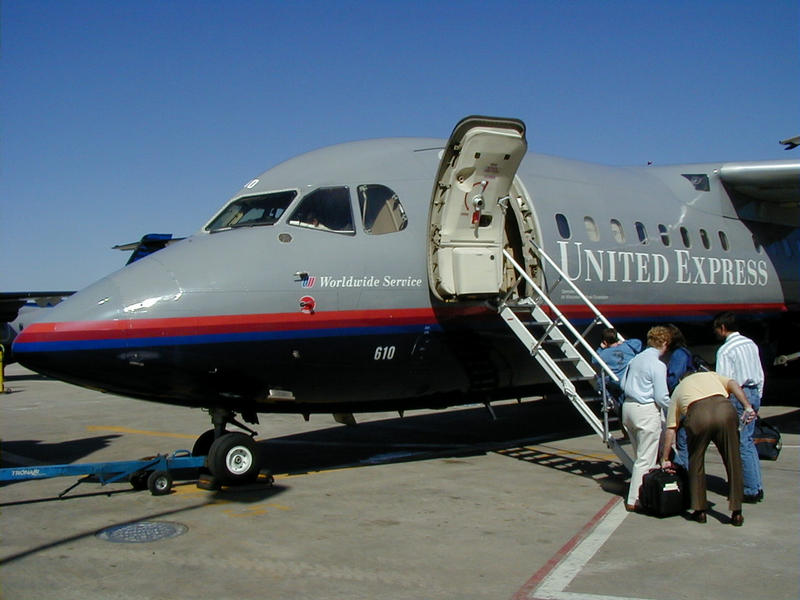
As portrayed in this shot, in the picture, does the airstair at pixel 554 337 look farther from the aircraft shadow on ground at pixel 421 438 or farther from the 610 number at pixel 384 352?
the aircraft shadow on ground at pixel 421 438

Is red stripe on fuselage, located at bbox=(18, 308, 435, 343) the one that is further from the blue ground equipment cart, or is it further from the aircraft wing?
the aircraft wing

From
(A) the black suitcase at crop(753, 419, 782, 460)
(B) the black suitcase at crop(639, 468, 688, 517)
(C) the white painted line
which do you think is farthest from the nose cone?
(A) the black suitcase at crop(753, 419, 782, 460)

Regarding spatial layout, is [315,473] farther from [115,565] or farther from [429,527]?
[115,565]

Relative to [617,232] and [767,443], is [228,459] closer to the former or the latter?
[617,232]

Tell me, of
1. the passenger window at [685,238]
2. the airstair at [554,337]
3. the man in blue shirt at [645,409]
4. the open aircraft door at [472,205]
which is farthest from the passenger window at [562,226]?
the man in blue shirt at [645,409]

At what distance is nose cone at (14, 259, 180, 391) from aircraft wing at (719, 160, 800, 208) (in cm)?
1036

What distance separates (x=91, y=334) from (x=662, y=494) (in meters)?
5.65

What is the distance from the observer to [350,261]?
29.6ft

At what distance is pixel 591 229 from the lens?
1150 cm

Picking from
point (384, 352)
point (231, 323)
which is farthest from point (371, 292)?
point (231, 323)

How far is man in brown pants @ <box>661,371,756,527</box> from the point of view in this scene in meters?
7.28

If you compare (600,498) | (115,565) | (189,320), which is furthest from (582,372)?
(115,565)

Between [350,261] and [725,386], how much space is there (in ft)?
13.4

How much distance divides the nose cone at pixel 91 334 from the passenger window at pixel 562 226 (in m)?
5.31
